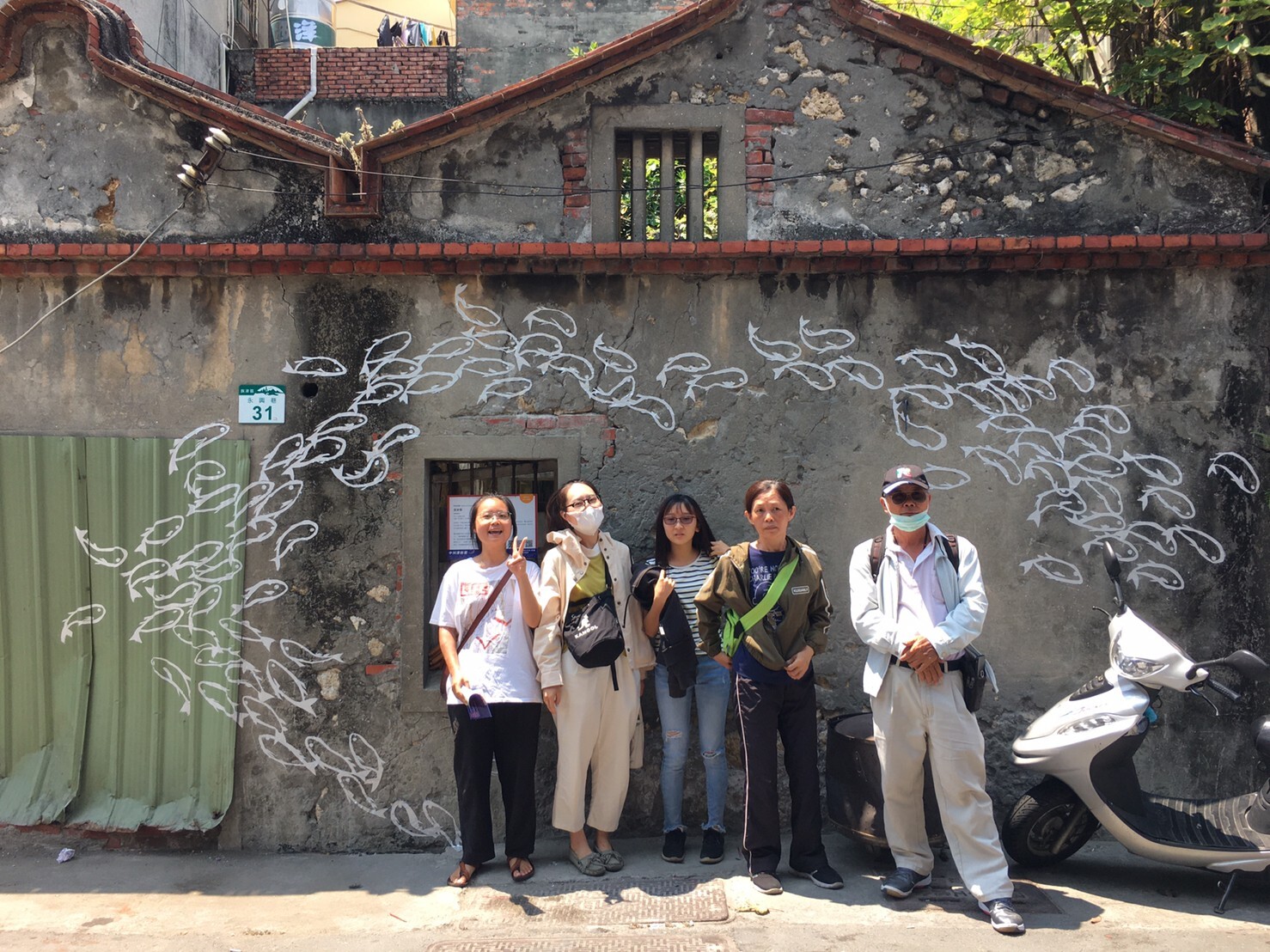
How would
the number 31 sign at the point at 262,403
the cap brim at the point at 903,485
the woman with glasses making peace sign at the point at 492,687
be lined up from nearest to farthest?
the cap brim at the point at 903,485
the woman with glasses making peace sign at the point at 492,687
the number 31 sign at the point at 262,403

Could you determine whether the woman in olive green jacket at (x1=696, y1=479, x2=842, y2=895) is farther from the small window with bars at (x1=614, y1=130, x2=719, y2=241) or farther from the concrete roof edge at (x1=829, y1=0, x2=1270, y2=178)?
the concrete roof edge at (x1=829, y1=0, x2=1270, y2=178)

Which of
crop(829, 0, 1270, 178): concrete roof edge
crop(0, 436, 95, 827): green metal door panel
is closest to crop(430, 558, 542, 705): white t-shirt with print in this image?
crop(0, 436, 95, 827): green metal door panel

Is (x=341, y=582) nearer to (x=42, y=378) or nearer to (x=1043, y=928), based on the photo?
(x=42, y=378)

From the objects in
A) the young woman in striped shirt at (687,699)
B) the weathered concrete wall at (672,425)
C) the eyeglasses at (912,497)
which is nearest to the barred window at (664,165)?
the weathered concrete wall at (672,425)

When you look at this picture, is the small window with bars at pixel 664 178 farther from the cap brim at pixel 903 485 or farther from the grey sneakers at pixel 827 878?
the grey sneakers at pixel 827 878

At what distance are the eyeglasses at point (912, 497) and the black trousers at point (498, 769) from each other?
6.87 feet

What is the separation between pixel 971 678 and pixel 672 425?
2.16 meters

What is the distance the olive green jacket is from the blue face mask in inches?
18.9

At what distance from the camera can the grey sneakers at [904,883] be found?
4.83m

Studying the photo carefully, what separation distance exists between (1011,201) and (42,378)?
5.69m

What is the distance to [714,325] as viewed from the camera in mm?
5930

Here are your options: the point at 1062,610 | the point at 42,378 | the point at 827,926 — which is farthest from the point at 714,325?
the point at 42,378

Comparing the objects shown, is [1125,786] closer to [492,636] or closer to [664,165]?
[492,636]

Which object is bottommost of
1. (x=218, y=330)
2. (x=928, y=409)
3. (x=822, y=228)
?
(x=928, y=409)
